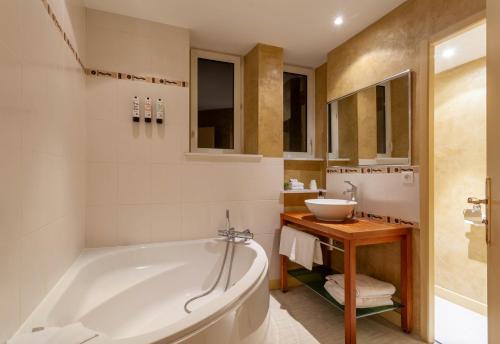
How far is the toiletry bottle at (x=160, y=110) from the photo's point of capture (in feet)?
7.16

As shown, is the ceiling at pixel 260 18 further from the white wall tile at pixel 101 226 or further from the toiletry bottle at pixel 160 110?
the white wall tile at pixel 101 226

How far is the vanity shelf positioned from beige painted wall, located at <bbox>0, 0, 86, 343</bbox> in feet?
5.81

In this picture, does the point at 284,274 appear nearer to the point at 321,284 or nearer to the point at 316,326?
the point at 321,284

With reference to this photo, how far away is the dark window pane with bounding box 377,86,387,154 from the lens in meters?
2.11

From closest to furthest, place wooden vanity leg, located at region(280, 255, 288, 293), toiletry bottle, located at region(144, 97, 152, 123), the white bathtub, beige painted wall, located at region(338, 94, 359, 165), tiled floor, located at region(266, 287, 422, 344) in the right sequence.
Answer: the white bathtub, tiled floor, located at region(266, 287, 422, 344), toiletry bottle, located at region(144, 97, 152, 123), beige painted wall, located at region(338, 94, 359, 165), wooden vanity leg, located at region(280, 255, 288, 293)

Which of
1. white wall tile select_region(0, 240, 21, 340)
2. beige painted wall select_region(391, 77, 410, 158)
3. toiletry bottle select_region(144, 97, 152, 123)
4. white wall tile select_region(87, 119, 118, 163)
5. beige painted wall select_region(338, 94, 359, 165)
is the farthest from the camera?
beige painted wall select_region(338, 94, 359, 165)

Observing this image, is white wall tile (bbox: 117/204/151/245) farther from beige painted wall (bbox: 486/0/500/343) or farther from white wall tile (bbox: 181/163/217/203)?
beige painted wall (bbox: 486/0/500/343)

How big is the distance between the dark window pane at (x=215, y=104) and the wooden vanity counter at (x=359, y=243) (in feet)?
4.12

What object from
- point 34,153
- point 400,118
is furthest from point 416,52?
point 34,153

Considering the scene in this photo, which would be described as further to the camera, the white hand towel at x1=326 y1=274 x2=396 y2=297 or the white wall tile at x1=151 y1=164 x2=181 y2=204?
the white wall tile at x1=151 y1=164 x2=181 y2=204

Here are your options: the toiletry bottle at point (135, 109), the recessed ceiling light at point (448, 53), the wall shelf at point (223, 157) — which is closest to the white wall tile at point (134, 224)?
the wall shelf at point (223, 157)

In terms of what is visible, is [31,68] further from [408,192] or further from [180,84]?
[408,192]

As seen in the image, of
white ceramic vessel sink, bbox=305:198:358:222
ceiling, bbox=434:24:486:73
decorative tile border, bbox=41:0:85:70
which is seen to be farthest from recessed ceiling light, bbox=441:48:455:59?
decorative tile border, bbox=41:0:85:70

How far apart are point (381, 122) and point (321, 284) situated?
4.70ft
